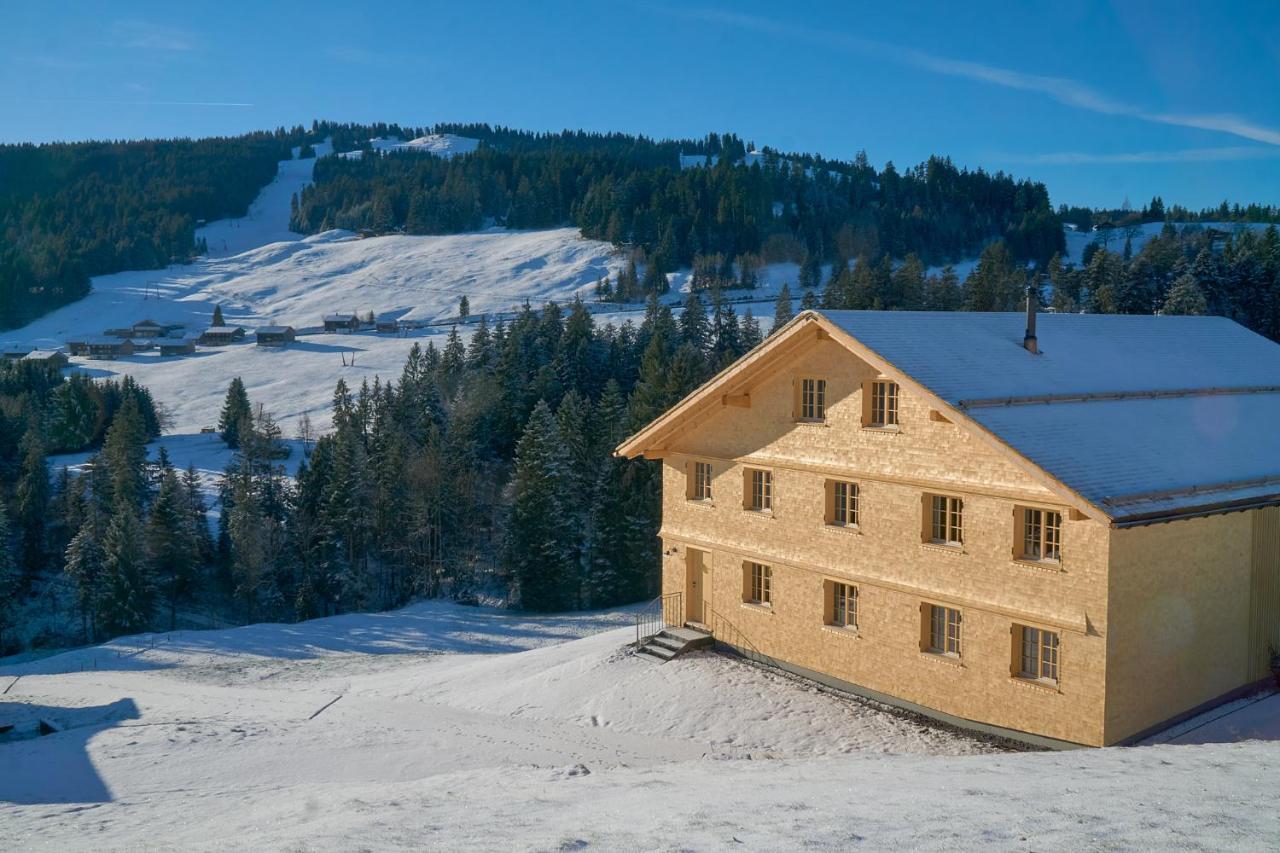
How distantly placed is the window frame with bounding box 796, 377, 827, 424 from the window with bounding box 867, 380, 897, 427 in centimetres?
126

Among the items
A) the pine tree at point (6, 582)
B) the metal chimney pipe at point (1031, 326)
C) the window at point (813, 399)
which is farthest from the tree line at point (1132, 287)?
the pine tree at point (6, 582)

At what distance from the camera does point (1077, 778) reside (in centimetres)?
1271

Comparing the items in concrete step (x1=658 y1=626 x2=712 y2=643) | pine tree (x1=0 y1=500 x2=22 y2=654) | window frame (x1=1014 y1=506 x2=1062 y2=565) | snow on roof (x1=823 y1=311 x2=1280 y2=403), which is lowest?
pine tree (x1=0 y1=500 x2=22 y2=654)

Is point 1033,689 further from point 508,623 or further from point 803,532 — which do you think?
point 508,623

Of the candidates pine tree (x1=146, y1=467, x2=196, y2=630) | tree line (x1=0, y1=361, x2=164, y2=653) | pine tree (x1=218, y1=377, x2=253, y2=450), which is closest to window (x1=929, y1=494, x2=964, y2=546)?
tree line (x1=0, y1=361, x2=164, y2=653)

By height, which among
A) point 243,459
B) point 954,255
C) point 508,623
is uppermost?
point 954,255

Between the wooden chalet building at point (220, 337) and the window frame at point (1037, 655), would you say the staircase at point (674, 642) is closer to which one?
the window frame at point (1037, 655)

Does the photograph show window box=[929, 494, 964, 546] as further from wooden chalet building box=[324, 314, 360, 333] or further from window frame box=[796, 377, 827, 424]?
wooden chalet building box=[324, 314, 360, 333]

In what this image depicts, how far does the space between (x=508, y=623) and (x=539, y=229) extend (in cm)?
Result: 13875

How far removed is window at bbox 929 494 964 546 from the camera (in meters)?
19.4

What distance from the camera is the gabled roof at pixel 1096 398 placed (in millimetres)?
17219

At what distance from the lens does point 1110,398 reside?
67.2 feet

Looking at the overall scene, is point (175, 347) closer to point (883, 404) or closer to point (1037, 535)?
point (883, 404)

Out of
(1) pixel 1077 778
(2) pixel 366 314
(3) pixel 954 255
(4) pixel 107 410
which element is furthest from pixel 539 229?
(1) pixel 1077 778
